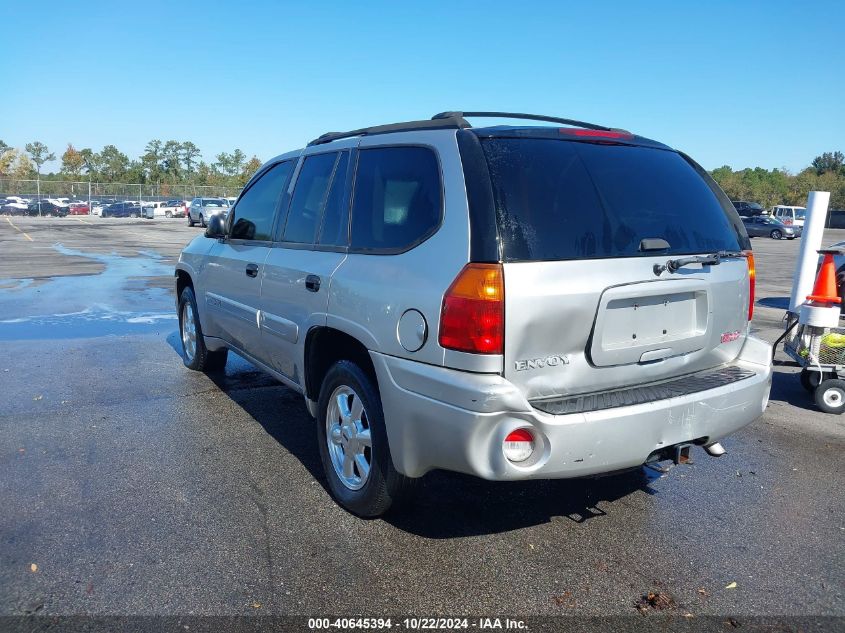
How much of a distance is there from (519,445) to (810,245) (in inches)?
210

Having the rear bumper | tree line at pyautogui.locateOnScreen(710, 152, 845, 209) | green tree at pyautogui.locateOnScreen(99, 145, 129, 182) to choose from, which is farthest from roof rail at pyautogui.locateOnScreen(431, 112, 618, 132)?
green tree at pyautogui.locateOnScreen(99, 145, 129, 182)

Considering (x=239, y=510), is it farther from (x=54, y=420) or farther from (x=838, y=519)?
(x=838, y=519)

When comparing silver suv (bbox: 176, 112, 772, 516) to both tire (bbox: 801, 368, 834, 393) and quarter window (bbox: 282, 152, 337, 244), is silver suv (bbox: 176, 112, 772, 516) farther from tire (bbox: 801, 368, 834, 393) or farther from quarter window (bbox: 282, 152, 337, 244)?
tire (bbox: 801, 368, 834, 393)

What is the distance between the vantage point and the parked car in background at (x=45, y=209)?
5266 centimetres

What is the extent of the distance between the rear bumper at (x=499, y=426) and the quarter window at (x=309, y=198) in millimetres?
1253

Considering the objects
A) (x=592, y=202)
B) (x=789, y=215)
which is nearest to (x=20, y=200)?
(x=789, y=215)

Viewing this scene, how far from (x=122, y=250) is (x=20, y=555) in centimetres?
2062

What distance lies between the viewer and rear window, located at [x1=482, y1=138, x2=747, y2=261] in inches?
117

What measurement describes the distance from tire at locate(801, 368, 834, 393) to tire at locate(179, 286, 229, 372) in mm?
5085

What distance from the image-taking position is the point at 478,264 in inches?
112

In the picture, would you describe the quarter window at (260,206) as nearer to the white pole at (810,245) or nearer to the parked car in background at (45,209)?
the white pole at (810,245)

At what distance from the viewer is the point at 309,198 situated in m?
4.29

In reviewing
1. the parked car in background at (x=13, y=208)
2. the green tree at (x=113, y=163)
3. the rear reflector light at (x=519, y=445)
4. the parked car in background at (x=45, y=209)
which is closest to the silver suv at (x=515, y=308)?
the rear reflector light at (x=519, y=445)

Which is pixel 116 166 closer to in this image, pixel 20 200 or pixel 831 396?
pixel 20 200
